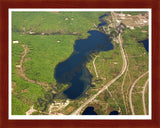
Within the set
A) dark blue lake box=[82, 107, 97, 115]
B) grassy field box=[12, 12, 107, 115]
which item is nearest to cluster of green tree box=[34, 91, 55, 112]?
grassy field box=[12, 12, 107, 115]

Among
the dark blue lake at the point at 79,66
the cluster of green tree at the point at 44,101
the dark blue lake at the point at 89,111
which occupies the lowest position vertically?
the dark blue lake at the point at 89,111

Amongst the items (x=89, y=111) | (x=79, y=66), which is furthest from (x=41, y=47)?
(x=89, y=111)

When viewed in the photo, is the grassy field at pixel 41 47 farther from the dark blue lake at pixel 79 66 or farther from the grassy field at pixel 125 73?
the grassy field at pixel 125 73

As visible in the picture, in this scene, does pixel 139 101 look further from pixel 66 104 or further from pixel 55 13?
pixel 55 13

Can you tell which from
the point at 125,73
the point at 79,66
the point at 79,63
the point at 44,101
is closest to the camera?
the point at 44,101

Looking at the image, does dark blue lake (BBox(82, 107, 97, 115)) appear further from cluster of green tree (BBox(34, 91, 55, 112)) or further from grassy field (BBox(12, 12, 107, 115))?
grassy field (BBox(12, 12, 107, 115))

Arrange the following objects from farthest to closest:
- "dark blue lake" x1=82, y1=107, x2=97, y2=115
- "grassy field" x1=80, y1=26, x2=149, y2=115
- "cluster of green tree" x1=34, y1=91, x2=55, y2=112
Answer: "grassy field" x1=80, y1=26, x2=149, y2=115, "cluster of green tree" x1=34, y1=91, x2=55, y2=112, "dark blue lake" x1=82, y1=107, x2=97, y2=115

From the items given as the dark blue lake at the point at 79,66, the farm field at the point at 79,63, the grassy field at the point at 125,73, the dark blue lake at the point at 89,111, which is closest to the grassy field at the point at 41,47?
the farm field at the point at 79,63

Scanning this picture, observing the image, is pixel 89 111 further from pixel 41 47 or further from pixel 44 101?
pixel 41 47

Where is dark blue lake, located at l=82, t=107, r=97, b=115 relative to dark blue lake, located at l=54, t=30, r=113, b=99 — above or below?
below
